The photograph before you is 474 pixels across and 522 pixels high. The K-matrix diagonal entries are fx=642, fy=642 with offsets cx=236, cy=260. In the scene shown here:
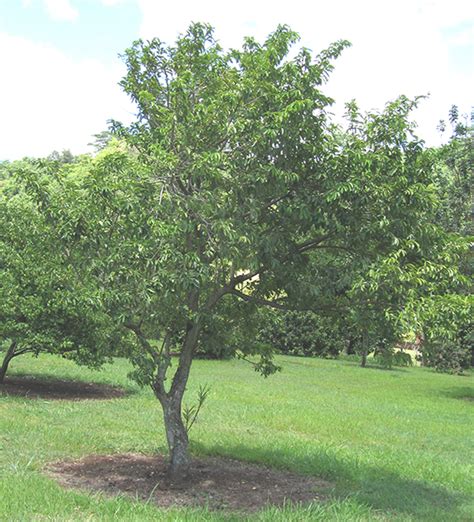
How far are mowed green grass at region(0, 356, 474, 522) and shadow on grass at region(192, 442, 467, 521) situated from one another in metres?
0.02

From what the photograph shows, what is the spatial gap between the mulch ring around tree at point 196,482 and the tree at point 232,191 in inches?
42.9

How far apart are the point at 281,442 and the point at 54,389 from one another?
6.16 meters

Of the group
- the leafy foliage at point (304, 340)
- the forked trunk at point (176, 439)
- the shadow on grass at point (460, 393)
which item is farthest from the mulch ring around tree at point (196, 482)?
the leafy foliage at point (304, 340)

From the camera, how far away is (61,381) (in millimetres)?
15234

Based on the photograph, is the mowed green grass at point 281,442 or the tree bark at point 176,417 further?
the tree bark at point 176,417

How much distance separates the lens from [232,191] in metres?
6.13

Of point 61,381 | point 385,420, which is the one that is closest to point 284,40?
point 385,420

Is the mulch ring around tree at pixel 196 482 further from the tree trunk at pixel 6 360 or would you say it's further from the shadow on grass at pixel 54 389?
the tree trunk at pixel 6 360

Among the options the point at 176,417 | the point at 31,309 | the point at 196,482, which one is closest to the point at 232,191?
the point at 176,417

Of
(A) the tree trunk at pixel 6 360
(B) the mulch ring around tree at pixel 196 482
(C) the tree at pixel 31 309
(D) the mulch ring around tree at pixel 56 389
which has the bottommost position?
(B) the mulch ring around tree at pixel 196 482

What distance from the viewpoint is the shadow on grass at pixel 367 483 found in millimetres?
6711

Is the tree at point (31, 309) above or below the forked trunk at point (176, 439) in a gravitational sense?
above

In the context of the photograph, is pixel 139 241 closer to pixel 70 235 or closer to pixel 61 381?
pixel 70 235

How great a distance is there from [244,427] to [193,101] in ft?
20.6
